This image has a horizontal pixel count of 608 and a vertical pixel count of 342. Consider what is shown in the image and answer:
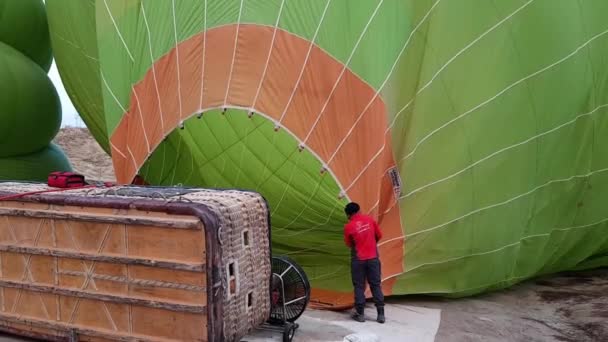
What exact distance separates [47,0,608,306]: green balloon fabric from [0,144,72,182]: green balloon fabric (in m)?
3.05

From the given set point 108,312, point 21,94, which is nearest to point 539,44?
point 108,312

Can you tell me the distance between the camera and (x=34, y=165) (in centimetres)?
830

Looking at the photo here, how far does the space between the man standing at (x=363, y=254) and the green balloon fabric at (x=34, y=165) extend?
520 cm

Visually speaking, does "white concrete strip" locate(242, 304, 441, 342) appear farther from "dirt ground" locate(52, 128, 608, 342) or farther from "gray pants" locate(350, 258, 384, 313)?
"gray pants" locate(350, 258, 384, 313)

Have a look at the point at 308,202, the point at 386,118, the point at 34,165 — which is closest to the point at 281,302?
the point at 308,202

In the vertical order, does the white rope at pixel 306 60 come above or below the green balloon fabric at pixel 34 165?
above

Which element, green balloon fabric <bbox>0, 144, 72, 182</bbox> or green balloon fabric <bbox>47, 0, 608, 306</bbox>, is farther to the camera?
green balloon fabric <bbox>0, 144, 72, 182</bbox>

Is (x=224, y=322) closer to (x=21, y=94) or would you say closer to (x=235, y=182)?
(x=235, y=182)

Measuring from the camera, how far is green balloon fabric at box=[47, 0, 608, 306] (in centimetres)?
479

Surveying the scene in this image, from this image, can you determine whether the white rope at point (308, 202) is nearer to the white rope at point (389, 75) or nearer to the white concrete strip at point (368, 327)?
the white rope at point (389, 75)

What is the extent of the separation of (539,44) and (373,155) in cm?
171

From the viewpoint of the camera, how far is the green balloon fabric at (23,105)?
760 centimetres

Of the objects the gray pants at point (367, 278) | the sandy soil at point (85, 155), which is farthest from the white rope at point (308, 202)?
the sandy soil at point (85, 155)

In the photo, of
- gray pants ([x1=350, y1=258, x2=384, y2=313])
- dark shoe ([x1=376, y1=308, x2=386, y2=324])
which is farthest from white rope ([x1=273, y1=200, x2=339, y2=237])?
dark shoe ([x1=376, y1=308, x2=386, y2=324])
